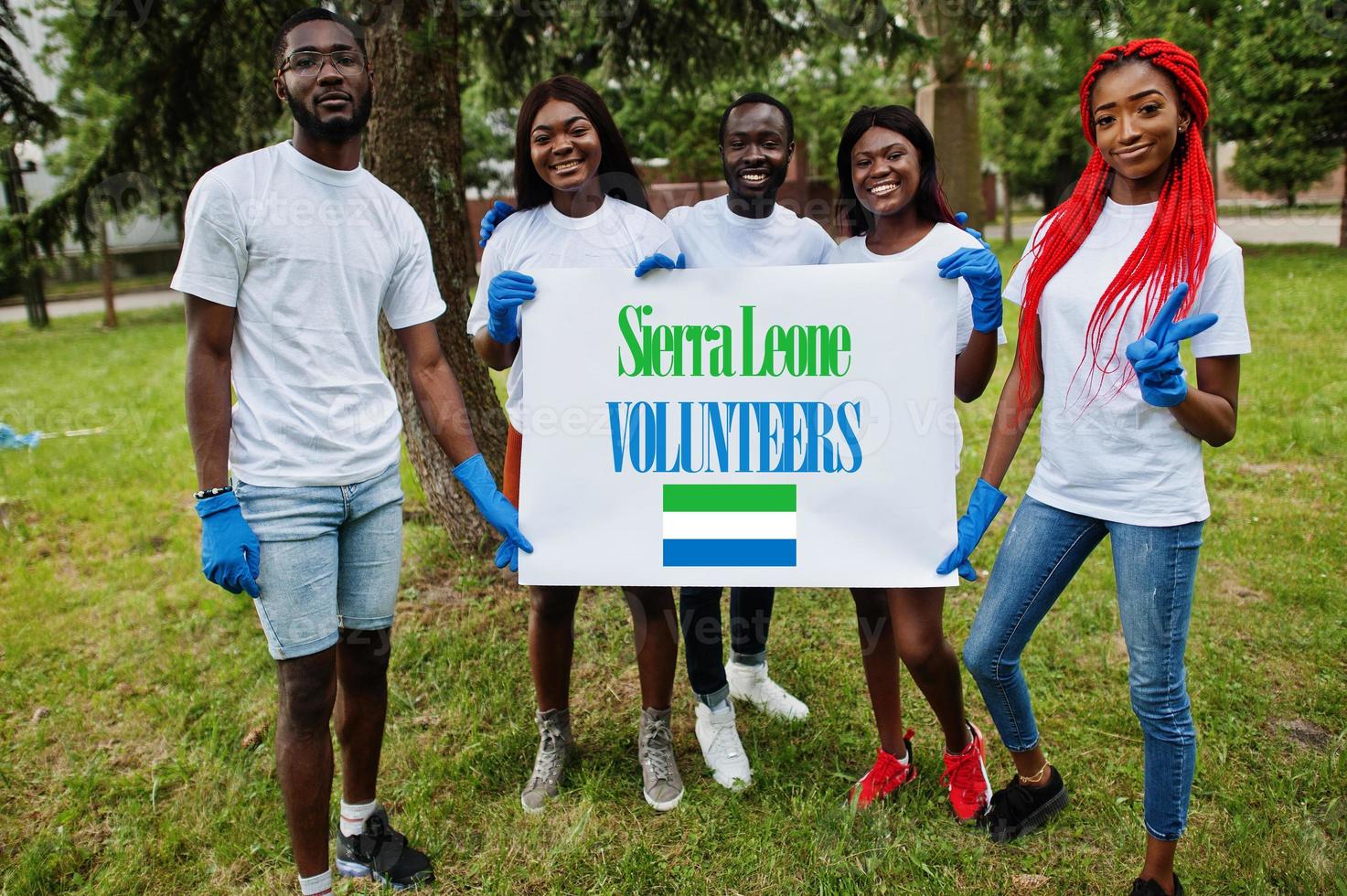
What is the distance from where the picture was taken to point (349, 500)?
2195 mm

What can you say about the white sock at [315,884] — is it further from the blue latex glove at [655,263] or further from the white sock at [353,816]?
the blue latex glove at [655,263]

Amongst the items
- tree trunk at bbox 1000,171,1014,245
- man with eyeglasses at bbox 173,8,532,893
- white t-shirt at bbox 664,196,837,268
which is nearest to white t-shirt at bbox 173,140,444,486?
man with eyeglasses at bbox 173,8,532,893

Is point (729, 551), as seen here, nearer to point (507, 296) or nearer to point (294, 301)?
point (507, 296)

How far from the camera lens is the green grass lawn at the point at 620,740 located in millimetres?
2486

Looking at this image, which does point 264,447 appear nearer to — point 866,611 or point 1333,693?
point 866,611

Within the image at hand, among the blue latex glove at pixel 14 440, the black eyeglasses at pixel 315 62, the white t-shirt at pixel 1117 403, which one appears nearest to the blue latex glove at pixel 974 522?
the white t-shirt at pixel 1117 403

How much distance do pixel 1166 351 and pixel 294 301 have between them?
1.83 m

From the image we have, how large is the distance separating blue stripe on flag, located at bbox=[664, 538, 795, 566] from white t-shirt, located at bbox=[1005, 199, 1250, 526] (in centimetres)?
66

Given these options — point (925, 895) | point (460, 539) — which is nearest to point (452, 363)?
point (460, 539)

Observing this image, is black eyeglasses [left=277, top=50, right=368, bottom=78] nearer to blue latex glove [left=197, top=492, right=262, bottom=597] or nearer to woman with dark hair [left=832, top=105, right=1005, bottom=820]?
blue latex glove [left=197, top=492, right=262, bottom=597]

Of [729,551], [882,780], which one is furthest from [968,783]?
[729,551]

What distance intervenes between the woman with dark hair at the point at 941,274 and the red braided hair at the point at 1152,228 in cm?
20

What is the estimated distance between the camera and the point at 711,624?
277 centimetres

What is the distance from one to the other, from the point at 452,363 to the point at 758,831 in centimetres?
235
